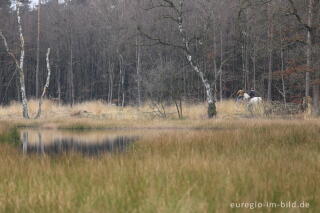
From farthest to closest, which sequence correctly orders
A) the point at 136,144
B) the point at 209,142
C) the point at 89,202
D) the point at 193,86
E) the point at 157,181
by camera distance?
1. the point at 193,86
2. the point at 136,144
3. the point at 209,142
4. the point at 157,181
5. the point at 89,202

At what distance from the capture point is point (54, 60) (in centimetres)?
4303

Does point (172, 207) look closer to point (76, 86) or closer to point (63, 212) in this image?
point (63, 212)

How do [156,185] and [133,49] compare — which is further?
[133,49]

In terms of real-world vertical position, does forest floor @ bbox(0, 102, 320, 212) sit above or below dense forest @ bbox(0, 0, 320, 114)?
below

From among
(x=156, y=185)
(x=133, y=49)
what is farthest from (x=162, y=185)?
(x=133, y=49)

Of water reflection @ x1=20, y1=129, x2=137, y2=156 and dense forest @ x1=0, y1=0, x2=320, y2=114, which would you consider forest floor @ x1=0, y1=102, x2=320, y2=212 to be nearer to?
water reflection @ x1=20, y1=129, x2=137, y2=156

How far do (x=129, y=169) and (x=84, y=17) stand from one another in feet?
140

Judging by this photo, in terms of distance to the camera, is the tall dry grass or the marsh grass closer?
the marsh grass

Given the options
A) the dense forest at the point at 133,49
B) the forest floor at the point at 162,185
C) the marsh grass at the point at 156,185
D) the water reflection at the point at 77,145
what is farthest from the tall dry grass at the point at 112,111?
the marsh grass at the point at 156,185

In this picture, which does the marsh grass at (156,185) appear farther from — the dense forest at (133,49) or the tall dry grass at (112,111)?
the dense forest at (133,49)

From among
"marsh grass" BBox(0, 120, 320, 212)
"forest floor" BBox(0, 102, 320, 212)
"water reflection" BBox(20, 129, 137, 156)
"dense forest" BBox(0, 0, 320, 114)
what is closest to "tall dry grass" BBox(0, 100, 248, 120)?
"dense forest" BBox(0, 0, 320, 114)

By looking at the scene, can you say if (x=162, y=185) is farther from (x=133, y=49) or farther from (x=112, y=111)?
(x=133, y=49)

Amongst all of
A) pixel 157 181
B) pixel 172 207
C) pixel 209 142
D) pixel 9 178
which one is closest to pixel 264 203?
pixel 172 207

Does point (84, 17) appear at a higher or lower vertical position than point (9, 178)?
higher
